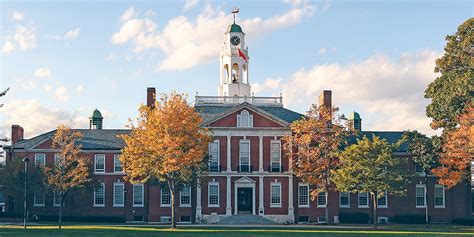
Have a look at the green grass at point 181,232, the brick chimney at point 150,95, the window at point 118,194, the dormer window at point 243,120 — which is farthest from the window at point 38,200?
the dormer window at point 243,120

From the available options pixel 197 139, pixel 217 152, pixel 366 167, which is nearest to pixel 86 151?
pixel 217 152

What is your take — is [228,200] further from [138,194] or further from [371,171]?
[371,171]

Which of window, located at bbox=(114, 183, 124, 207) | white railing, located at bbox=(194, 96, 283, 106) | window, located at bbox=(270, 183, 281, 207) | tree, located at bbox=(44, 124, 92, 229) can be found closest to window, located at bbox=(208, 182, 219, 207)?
window, located at bbox=(270, 183, 281, 207)

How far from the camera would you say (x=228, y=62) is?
71.1 m

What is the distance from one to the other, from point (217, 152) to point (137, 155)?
13.6m

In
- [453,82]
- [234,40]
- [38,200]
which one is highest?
[234,40]

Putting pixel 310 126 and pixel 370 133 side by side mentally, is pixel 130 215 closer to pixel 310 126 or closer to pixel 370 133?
pixel 310 126

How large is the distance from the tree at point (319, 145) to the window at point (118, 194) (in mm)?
16941

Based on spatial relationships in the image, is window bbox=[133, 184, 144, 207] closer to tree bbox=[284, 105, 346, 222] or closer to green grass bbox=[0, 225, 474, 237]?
tree bbox=[284, 105, 346, 222]

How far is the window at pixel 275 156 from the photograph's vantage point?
6475 cm

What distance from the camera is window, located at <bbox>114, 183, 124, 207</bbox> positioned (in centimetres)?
6675

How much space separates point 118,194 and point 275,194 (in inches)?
589

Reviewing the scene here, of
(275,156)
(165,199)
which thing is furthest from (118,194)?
(275,156)

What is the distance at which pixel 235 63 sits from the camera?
7112 centimetres
